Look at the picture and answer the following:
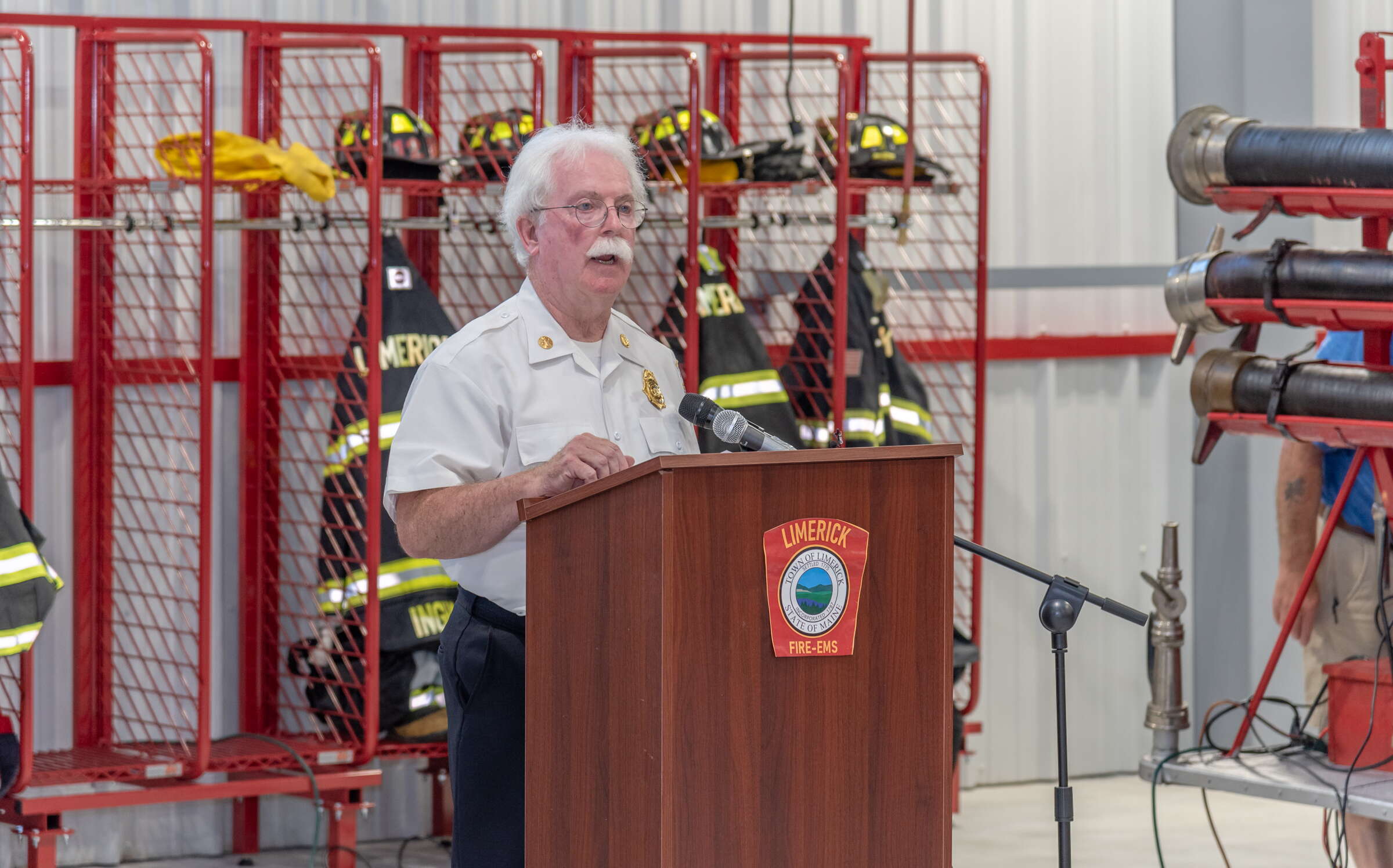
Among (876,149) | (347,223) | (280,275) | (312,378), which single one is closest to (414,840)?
(312,378)

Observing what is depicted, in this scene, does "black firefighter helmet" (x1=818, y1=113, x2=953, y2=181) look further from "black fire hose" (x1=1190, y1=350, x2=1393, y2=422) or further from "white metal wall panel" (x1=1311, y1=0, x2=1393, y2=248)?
"white metal wall panel" (x1=1311, y1=0, x2=1393, y2=248)

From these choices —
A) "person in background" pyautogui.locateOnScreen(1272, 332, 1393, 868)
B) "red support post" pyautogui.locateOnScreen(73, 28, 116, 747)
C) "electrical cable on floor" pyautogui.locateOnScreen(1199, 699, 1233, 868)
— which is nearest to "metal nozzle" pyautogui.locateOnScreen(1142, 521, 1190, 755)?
"electrical cable on floor" pyautogui.locateOnScreen(1199, 699, 1233, 868)

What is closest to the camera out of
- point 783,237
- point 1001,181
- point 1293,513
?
point 1293,513

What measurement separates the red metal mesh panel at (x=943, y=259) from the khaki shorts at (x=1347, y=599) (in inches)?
63.8

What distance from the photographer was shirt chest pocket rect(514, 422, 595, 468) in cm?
268

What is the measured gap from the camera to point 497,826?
8.87 feet

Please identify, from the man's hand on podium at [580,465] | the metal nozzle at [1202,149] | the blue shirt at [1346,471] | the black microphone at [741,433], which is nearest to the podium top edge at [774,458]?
the man's hand on podium at [580,465]

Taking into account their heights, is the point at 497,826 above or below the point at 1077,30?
below

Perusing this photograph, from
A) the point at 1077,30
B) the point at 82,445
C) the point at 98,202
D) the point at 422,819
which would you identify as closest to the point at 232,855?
the point at 422,819

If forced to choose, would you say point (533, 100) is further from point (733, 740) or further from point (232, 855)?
point (733, 740)

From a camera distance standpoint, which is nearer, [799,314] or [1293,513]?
[1293,513]

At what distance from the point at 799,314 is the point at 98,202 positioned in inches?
80.4

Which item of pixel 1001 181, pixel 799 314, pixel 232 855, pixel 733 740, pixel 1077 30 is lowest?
pixel 232 855

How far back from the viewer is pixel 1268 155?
3.52m
